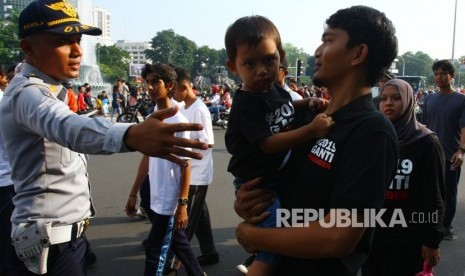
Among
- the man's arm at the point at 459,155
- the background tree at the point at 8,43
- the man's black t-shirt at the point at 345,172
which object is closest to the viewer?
the man's black t-shirt at the point at 345,172

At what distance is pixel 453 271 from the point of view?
12.3ft

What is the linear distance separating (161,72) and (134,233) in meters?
2.33

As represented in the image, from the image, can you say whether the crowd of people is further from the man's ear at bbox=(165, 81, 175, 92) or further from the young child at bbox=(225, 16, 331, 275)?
the man's ear at bbox=(165, 81, 175, 92)

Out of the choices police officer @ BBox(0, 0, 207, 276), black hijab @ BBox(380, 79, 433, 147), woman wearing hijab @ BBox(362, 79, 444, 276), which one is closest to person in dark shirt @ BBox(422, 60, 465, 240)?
black hijab @ BBox(380, 79, 433, 147)

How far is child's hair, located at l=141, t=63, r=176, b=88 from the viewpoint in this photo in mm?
3338

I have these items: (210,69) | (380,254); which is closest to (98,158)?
(380,254)

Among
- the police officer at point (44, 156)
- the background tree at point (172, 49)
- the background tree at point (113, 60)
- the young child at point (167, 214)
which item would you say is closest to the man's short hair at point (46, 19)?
the police officer at point (44, 156)

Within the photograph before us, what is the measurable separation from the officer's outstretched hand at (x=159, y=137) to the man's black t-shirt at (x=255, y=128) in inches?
14.3

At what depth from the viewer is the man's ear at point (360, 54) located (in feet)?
4.42

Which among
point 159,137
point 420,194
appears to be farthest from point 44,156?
point 420,194

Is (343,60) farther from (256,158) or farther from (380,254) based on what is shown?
(380,254)

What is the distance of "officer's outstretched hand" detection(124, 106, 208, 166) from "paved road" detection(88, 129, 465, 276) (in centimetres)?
284

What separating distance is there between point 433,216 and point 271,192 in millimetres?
1302

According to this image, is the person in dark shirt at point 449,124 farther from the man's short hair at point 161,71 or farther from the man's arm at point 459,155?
the man's short hair at point 161,71
